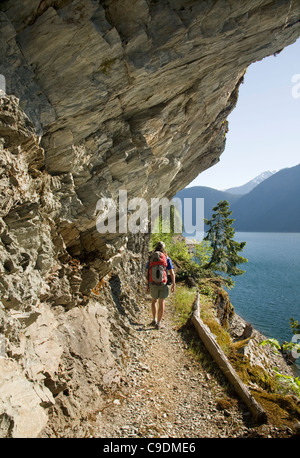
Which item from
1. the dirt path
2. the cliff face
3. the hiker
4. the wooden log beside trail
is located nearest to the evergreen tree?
the wooden log beside trail

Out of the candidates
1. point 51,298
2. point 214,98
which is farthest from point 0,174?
point 214,98

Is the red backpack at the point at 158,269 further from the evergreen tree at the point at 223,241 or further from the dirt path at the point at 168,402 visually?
the evergreen tree at the point at 223,241

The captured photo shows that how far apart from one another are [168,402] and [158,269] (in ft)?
14.7

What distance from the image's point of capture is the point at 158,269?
10.4 m

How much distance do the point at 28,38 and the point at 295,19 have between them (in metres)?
9.76

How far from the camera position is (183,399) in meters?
7.40

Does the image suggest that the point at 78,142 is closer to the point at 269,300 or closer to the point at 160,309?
the point at 160,309

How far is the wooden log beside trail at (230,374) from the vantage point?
21.1ft

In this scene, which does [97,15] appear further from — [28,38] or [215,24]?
[215,24]

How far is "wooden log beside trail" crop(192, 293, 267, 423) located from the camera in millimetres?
6438

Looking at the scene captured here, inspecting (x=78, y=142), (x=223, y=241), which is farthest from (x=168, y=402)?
(x=223, y=241)

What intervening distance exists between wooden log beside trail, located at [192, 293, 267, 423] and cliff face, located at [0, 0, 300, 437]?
120 inches

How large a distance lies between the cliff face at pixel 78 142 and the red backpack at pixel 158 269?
1.67 meters

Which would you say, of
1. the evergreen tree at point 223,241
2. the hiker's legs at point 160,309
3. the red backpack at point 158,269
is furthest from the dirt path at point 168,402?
the evergreen tree at point 223,241
